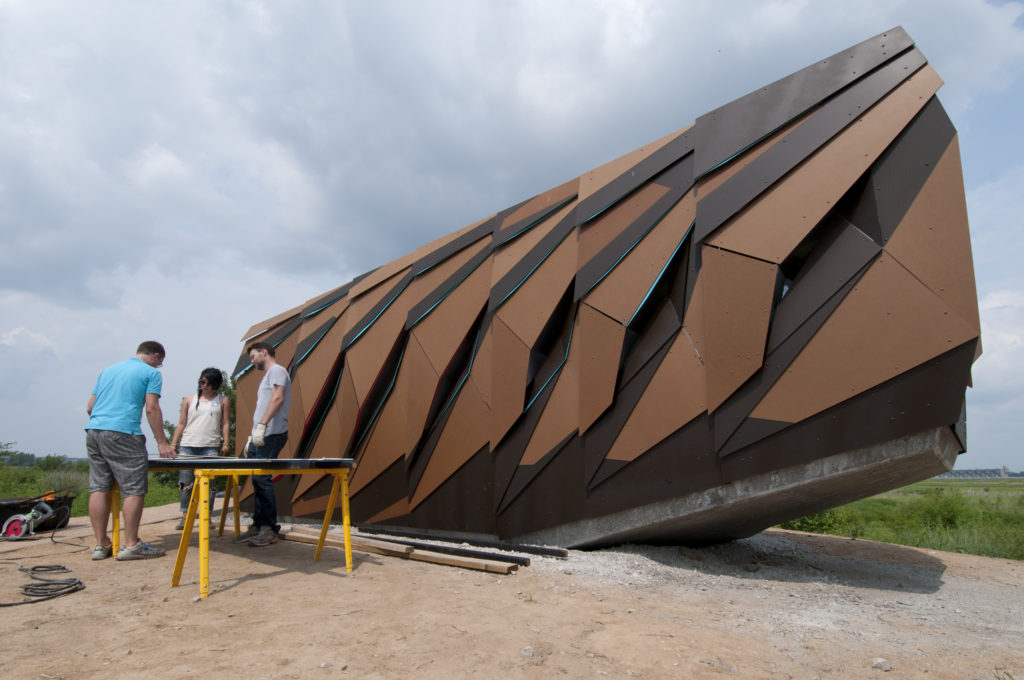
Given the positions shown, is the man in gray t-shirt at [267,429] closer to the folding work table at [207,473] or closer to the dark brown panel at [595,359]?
the folding work table at [207,473]

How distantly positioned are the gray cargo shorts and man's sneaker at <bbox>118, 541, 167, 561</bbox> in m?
0.46

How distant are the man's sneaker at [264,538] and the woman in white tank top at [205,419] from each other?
124cm

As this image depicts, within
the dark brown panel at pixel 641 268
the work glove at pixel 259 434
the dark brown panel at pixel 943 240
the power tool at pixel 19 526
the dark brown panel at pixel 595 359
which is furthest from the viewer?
the power tool at pixel 19 526

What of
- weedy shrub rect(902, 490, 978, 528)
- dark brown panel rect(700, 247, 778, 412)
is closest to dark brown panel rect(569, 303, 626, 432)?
dark brown panel rect(700, 247, 778, 412)

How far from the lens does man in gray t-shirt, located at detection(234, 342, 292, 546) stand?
521cm

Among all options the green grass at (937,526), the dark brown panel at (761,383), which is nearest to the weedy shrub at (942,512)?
the green grass at (937,526)

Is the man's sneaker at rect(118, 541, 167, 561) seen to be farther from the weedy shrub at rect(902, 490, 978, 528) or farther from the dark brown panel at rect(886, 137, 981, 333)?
the weedy shrub at rect(902, 490, 978, 528)

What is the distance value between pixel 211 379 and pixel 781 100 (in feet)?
21.5

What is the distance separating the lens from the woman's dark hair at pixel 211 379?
6145 millimetres

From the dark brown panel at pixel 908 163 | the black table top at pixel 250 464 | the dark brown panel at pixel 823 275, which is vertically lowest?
the black table top at pixel 250 464

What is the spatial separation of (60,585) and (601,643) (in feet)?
12.0

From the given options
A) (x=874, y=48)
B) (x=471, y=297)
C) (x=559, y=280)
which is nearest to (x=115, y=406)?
(x=471, y=297)

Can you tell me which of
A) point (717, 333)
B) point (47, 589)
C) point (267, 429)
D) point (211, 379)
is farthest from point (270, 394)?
point (717, 333)

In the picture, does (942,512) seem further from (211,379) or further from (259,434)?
(211,379)
